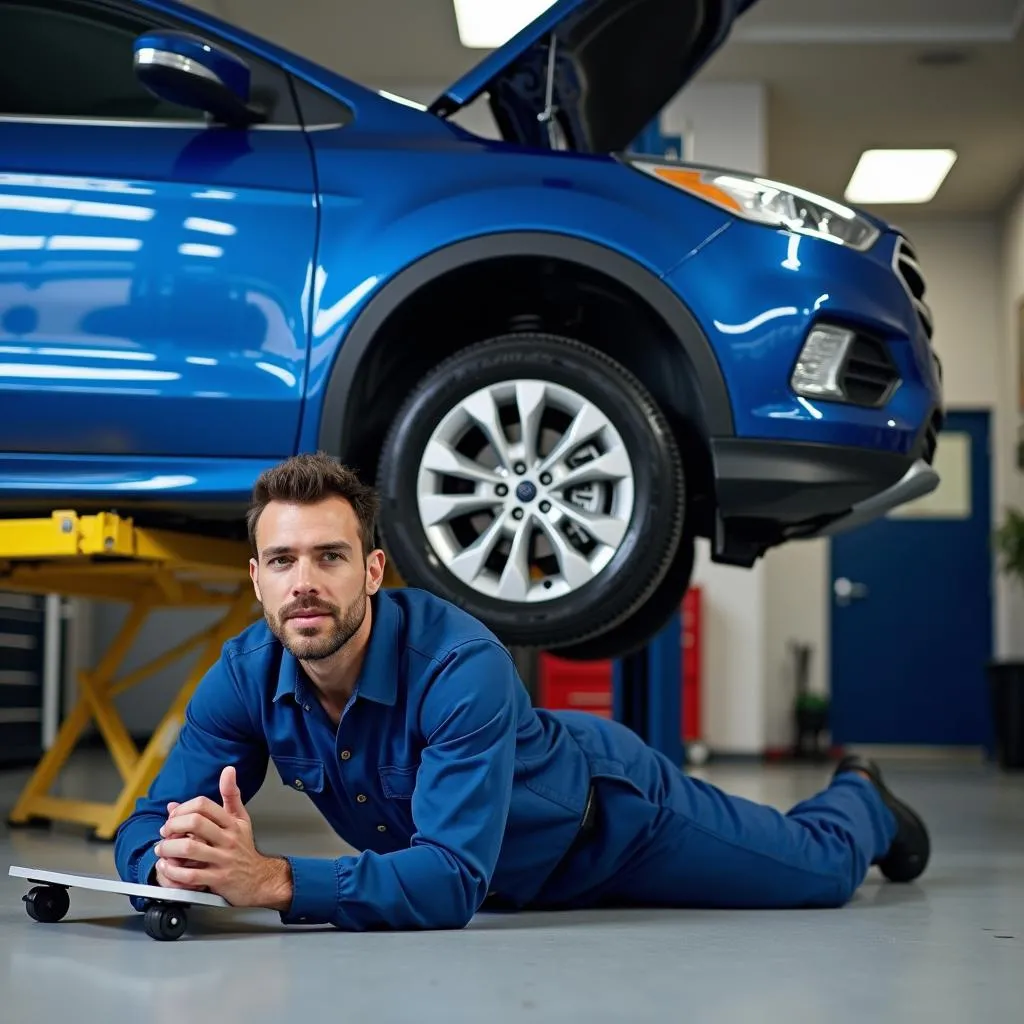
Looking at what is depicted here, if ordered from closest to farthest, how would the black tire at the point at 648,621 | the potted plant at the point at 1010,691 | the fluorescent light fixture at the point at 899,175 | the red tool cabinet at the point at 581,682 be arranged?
1. the black tire at the point at 648,621
2. the red tool cabinet at the point at 581,682
3. the potted plant at the point at 1010,691
4. the fluorescent light fixture at the point at 899,175

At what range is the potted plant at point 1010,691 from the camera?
785cm

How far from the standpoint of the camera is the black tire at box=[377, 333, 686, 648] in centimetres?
276

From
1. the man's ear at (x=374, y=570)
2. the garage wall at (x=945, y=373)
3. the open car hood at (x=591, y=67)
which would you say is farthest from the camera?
the garage wall at (x=945, y=373)

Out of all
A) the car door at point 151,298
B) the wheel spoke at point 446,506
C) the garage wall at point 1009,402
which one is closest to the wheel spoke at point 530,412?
the wheel spoke at point 446,506

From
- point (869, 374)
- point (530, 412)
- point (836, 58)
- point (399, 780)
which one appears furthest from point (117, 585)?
point (836, 58)

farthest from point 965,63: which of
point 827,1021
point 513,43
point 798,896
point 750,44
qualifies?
point 827,1021

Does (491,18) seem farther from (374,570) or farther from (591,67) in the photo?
(374,570)

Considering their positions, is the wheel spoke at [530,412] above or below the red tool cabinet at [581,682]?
above

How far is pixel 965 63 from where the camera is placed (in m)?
7.47

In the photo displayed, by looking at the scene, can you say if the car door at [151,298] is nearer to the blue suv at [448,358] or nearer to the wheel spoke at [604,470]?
the blue suv at [448,358]

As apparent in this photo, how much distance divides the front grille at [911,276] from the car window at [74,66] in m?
1.45

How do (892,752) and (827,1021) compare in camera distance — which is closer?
(827,1021)

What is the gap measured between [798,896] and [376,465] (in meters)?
1.23

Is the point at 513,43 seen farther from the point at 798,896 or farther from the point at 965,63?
the point at 965,63
